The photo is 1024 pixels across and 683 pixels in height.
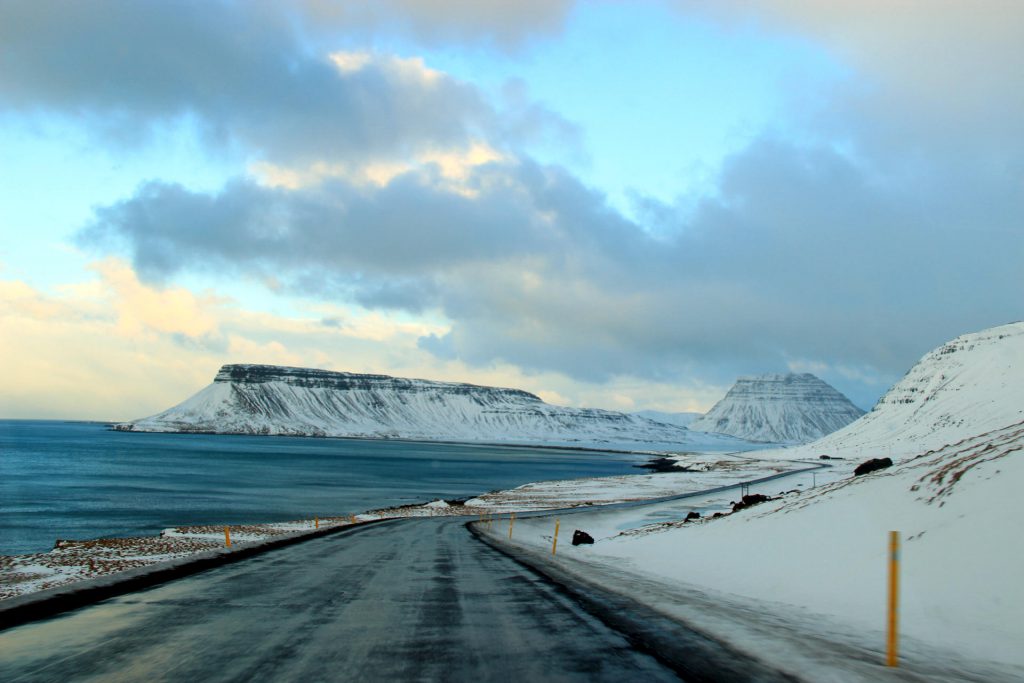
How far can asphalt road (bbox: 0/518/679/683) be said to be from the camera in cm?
684

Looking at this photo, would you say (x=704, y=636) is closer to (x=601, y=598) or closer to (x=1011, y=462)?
(x=601, y=598)

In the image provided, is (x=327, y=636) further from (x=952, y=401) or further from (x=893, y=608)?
(x=952, y=401)

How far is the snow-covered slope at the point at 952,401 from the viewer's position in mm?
128250

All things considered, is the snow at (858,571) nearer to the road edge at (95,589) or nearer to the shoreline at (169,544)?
the shoreline at (169,544)

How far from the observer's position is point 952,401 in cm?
15338

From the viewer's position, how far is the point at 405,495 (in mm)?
82812

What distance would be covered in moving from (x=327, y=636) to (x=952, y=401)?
17445 cm

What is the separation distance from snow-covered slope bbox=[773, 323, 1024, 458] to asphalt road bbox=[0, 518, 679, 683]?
402ft

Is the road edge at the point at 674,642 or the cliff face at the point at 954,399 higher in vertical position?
the cliff face at the point at 954,399

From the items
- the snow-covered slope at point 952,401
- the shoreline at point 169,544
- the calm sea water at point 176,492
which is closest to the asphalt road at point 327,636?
the shoreline at point 169,544

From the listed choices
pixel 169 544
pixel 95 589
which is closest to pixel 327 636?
pixel 95 589

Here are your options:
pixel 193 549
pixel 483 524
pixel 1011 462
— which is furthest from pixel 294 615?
pixel 483 524

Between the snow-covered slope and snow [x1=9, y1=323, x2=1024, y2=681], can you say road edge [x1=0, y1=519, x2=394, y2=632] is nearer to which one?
snow [x1=9, y1=323, x2=1024, y2=681]

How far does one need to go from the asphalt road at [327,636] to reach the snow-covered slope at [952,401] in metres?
123
